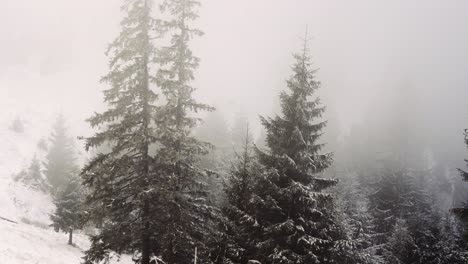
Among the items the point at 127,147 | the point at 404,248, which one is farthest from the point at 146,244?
the point at 404,248

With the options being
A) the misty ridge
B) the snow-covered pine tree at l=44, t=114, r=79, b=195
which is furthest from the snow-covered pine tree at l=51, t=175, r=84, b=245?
the snow-covered pine tree at l=44, t=114, r=79, b=195

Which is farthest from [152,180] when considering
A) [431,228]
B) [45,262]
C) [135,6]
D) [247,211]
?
[431,228]

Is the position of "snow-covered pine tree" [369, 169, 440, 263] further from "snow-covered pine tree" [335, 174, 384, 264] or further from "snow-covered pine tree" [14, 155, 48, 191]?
"snow-covered pine tree" [14, 155, 48, 191]

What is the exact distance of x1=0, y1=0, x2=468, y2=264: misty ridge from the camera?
14117mm

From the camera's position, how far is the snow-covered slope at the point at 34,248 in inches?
799

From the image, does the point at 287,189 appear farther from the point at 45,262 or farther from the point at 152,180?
the point at 45,262

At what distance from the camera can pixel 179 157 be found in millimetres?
13922

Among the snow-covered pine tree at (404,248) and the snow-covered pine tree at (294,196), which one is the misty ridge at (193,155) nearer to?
the snow-covered pine tree at (294,196)

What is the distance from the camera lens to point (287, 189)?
579 inches

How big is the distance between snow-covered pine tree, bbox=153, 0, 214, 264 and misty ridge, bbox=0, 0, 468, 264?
0.06m

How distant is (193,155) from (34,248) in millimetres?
15678

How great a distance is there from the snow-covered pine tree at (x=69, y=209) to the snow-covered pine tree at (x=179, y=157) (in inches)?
784

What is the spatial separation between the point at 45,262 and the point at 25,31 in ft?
318

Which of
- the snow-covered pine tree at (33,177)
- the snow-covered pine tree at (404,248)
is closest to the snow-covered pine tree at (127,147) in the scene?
the snow-covered pine tree at (404,248)
